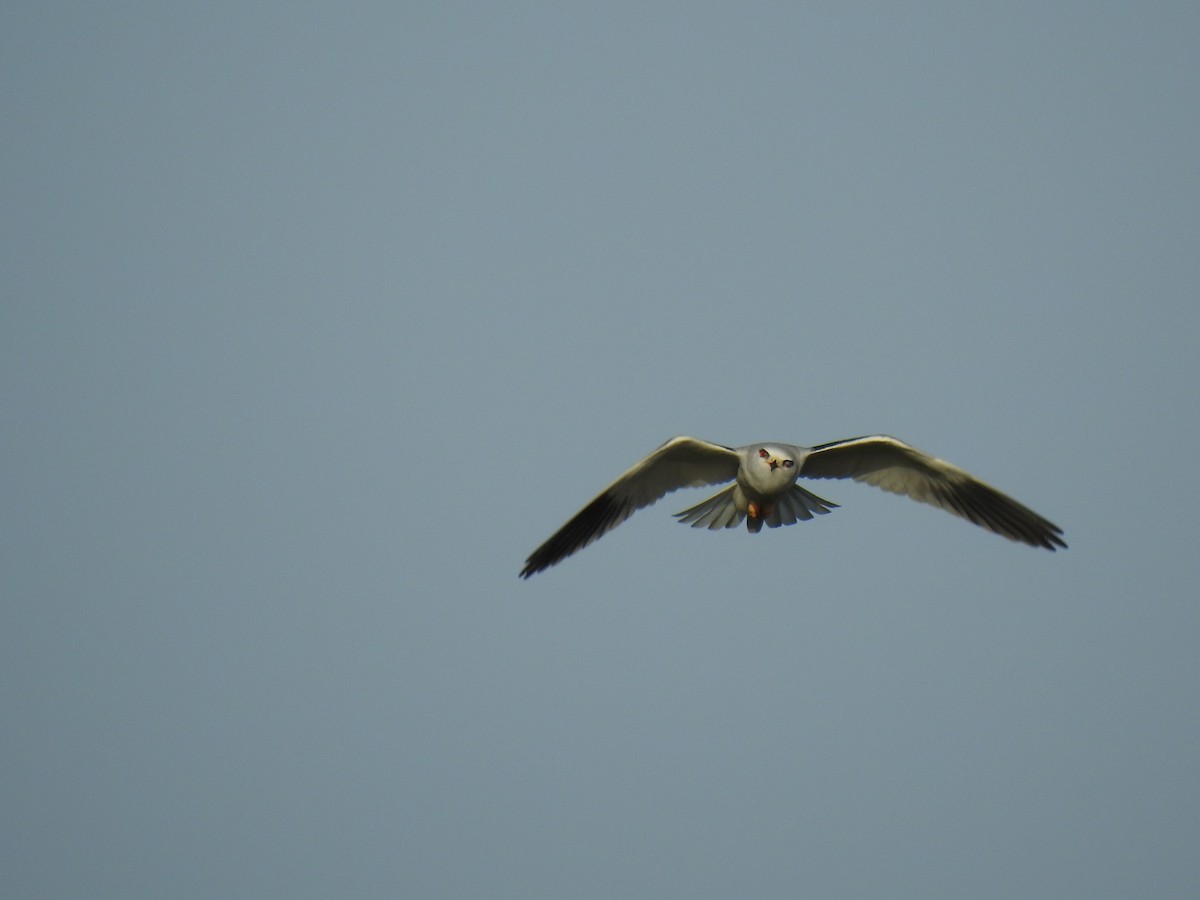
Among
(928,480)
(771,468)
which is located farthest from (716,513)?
(928,480)

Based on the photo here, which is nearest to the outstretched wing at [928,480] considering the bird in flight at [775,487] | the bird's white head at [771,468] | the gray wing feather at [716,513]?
the bird in flight at [775,487]

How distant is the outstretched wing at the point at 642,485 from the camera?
1305 cm

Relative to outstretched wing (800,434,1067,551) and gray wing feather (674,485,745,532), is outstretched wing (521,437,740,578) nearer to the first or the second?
gray wing feather (674,485,745,532)

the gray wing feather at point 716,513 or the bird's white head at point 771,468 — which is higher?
the bird's white head at point 771,468

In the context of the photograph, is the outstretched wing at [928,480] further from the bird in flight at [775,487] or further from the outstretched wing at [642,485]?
the outstretched wing at [642,485]

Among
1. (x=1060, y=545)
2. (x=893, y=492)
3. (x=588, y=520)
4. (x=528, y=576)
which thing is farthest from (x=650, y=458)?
(x=1060, y=545)

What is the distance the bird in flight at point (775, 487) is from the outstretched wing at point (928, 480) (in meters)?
0.01

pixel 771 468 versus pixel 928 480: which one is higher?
pixel 928 480

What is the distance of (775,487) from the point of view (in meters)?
13.0

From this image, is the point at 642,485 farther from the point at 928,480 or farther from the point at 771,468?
the point at 928,480

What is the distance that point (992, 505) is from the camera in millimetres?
12930

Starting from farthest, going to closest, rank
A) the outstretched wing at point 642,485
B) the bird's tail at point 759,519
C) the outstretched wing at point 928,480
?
the bird's tail at point 759,519, the outstretched wing at point 642,485, the outstretched wing at point 928,480

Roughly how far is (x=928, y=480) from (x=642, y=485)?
3.04 metres

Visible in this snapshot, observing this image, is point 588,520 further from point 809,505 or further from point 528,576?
point 809,505
